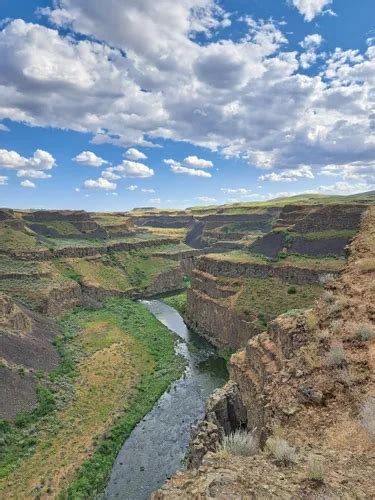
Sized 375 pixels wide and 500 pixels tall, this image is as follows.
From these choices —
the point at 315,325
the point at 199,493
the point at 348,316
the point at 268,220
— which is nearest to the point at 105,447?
the point at 315,325

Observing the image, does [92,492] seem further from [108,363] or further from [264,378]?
[108,363]

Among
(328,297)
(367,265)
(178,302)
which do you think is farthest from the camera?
(178,302)

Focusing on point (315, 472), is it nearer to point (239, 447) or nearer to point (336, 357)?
point (239, 447)

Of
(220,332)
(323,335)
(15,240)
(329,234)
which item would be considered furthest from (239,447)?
(15,240)

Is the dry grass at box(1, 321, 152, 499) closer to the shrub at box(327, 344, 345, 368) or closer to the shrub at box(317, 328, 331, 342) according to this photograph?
the shrub at box(317, 328, 331, 342)

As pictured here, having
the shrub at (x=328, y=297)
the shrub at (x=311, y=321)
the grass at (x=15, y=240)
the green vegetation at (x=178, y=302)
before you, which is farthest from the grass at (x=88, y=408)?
the grass at (x=15, y=240)

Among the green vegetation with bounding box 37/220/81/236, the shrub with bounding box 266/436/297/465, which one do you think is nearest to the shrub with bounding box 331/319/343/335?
the shrub with bounding box 266/436/297/465
